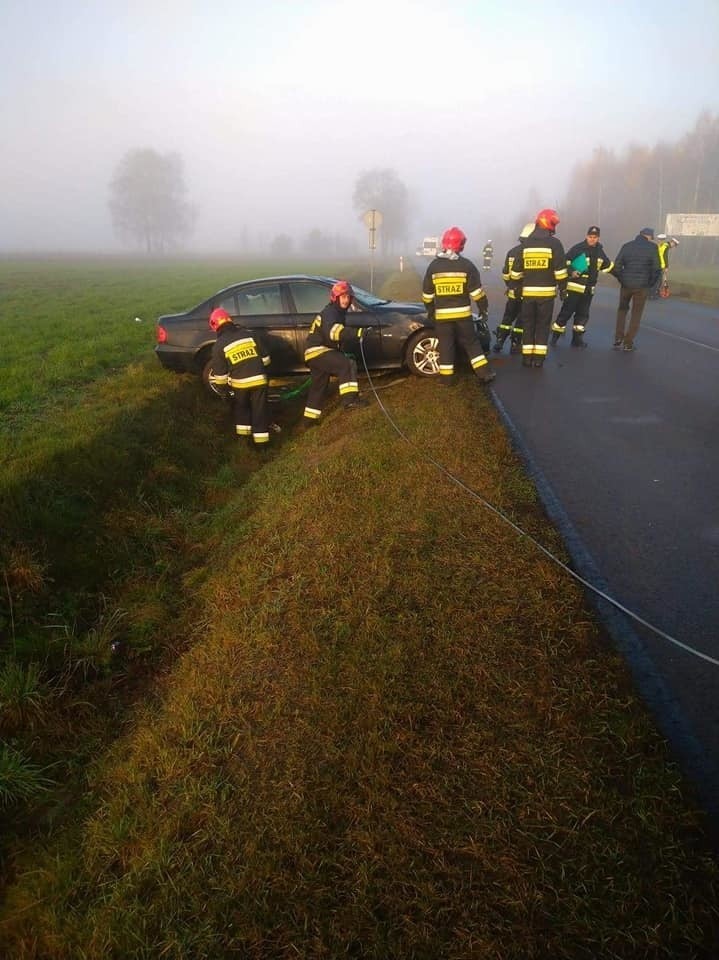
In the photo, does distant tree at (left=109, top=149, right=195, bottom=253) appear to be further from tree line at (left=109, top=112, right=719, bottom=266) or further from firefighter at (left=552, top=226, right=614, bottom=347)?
firefighter at (left=552, top=226, right=614, bottom=347)

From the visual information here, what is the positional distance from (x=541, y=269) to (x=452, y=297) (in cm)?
183

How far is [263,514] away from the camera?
504cm

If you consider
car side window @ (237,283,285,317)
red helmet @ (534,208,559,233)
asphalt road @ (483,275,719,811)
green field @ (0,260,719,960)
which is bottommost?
green field @ (0,260,719,960)

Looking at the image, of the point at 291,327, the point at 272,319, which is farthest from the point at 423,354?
the point at 272,319

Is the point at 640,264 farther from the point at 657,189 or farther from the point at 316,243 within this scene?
the point at 316,243

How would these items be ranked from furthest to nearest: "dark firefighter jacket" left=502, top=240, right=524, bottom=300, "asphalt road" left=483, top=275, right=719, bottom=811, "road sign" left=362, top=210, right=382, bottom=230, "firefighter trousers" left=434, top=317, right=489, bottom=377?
"road sign" left=362, top=210, right=382, bottom=230 < "dark firefighter jacket" left=502, top=240, right=524, bottom=300 < "firefighter trousers" left=434, top=317, right=489, bottom=377 < "asphalt road" left=483, top=275, right=719, bottom=811

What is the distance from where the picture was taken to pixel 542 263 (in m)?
8.13

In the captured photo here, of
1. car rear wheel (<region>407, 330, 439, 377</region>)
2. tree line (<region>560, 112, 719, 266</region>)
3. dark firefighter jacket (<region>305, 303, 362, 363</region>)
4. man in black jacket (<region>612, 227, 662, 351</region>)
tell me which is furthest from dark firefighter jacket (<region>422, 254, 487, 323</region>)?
tree line (<region>560, 112, 719, 266</region>)

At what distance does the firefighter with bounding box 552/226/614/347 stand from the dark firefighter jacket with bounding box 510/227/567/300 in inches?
69.4

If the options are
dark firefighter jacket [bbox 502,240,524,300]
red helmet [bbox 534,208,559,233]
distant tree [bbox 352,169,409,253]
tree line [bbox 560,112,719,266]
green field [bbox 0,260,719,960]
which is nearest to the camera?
green field [bbox 0,260,719,960]

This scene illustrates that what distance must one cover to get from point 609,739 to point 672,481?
2.93 metres

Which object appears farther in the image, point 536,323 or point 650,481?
point 536,323

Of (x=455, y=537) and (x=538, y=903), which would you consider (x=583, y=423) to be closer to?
(x=455, y=537)

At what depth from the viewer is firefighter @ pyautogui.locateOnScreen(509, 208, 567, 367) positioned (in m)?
8.10
